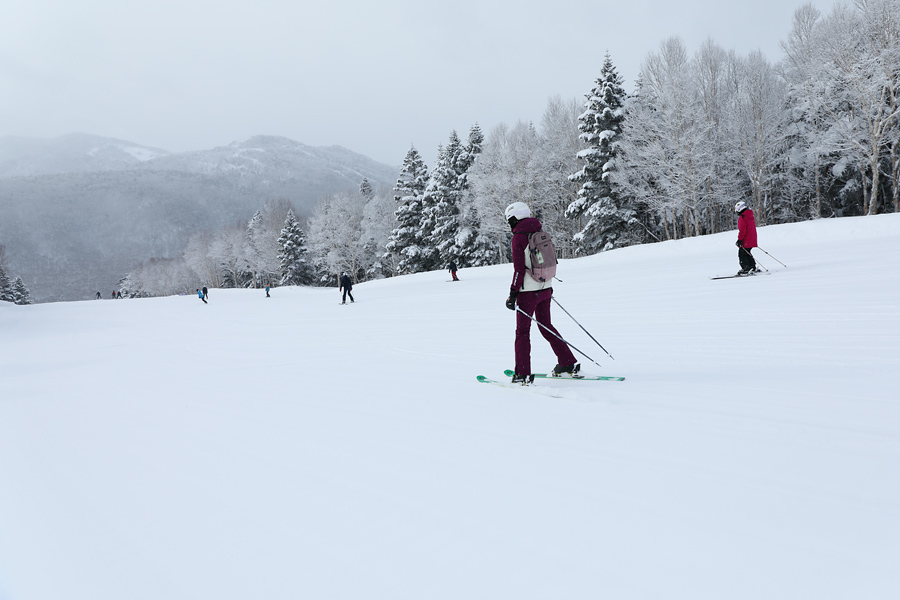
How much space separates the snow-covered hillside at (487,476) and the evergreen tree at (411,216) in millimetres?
34394

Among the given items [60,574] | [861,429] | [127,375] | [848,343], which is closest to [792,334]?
[848,343]

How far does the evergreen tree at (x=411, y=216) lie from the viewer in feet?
136

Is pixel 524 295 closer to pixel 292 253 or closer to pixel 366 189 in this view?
pixel 292 253

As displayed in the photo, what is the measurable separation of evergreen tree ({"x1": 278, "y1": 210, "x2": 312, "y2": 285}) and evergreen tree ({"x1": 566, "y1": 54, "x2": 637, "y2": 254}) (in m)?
34.4

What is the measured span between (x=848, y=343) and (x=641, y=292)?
6.20 metres

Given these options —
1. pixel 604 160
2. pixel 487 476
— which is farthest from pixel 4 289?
pixel 487 476

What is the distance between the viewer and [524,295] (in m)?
4.89

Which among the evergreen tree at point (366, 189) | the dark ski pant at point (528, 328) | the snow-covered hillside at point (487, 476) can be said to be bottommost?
the snow-covered hillside at point (487, 476)

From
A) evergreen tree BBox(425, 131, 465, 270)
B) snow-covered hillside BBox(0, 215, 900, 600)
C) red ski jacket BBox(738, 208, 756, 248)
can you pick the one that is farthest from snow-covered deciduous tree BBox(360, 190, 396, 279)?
snow-covered hillside BBox(0, 215, 900, 600)

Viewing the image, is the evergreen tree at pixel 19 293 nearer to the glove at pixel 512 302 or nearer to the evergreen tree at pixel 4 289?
the evergreen tree at pixel 4 289

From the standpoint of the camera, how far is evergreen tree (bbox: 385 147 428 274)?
136 feet

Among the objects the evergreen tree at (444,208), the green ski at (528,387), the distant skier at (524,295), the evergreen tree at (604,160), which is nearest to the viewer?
the green ski at (528,387)

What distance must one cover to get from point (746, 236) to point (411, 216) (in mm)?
33906

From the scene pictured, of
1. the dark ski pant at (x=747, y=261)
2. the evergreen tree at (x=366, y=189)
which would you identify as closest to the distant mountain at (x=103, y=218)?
the evergreen tree at (x=366, y=189)
